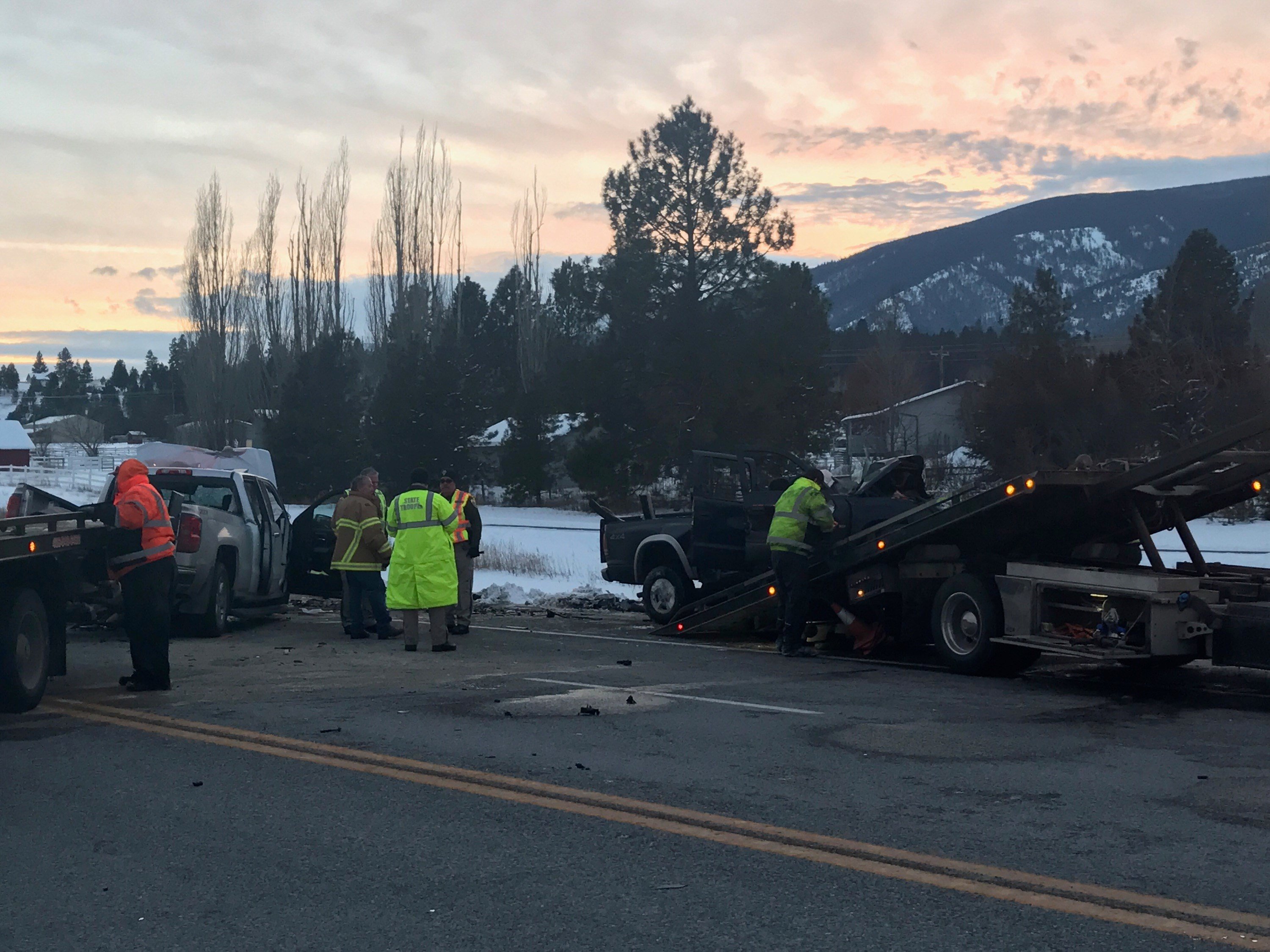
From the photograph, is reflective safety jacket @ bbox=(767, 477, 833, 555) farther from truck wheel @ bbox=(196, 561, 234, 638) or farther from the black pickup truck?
truck wheel @ bbox=(196, 561, 234, 638)

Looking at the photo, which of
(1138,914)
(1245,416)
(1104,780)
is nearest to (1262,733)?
(1104,780)

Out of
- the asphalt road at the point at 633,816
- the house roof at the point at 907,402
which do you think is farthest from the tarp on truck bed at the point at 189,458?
the house roof at the point at 907,402

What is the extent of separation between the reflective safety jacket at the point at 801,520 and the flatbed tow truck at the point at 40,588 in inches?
232

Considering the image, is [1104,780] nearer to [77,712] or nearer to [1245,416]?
[77,712]

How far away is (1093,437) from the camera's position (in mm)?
43406

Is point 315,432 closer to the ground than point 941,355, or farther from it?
closer to the ground

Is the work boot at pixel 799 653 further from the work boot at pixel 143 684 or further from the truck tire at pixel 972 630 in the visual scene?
the work boot at pixel 143 684

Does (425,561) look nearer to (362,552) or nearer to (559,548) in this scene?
(362,552)

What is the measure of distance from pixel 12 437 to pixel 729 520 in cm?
8678

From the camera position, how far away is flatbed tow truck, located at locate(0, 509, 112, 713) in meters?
8.71

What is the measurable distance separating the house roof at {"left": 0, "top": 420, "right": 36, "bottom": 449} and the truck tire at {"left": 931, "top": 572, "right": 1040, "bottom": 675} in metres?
88.9

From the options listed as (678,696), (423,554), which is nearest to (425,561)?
(423,554)

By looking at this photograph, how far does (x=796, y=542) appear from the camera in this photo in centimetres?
1252

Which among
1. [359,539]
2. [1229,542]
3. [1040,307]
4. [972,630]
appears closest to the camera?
[972,630]
